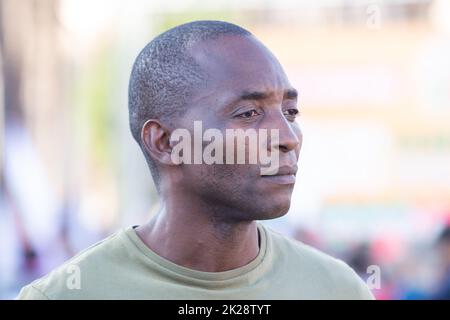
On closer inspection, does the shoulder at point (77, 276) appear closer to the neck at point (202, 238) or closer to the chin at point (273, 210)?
the neck at point (202, 238)

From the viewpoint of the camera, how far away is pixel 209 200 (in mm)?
3039

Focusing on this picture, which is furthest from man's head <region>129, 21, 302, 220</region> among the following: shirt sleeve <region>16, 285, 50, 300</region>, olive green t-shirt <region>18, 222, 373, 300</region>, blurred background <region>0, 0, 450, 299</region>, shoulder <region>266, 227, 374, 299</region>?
blurred background <region>0, 0, 450, 299</region>

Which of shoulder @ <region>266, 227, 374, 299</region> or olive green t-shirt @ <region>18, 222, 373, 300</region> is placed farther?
shoulder @ <region>266, 227, 374, 299</region>

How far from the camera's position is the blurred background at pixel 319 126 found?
1110cm

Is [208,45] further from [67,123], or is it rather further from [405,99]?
[67,123]

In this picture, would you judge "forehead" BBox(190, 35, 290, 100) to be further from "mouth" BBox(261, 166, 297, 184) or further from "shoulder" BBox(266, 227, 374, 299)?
"shoulder" BBox(266, 227, 374, 299)

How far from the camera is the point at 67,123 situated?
15.8 meters

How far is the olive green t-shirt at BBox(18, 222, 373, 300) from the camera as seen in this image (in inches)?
117

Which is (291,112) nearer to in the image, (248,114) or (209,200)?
(248,114)

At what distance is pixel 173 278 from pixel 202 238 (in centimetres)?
18

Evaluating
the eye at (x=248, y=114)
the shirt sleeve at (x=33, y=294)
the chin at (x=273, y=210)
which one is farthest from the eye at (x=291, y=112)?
the shirt sleeve at (x=33, y=294)

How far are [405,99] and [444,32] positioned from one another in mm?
1208

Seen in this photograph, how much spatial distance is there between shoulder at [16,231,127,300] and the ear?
1.14ft

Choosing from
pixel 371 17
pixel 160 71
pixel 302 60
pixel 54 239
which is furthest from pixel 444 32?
pixel 160 71
